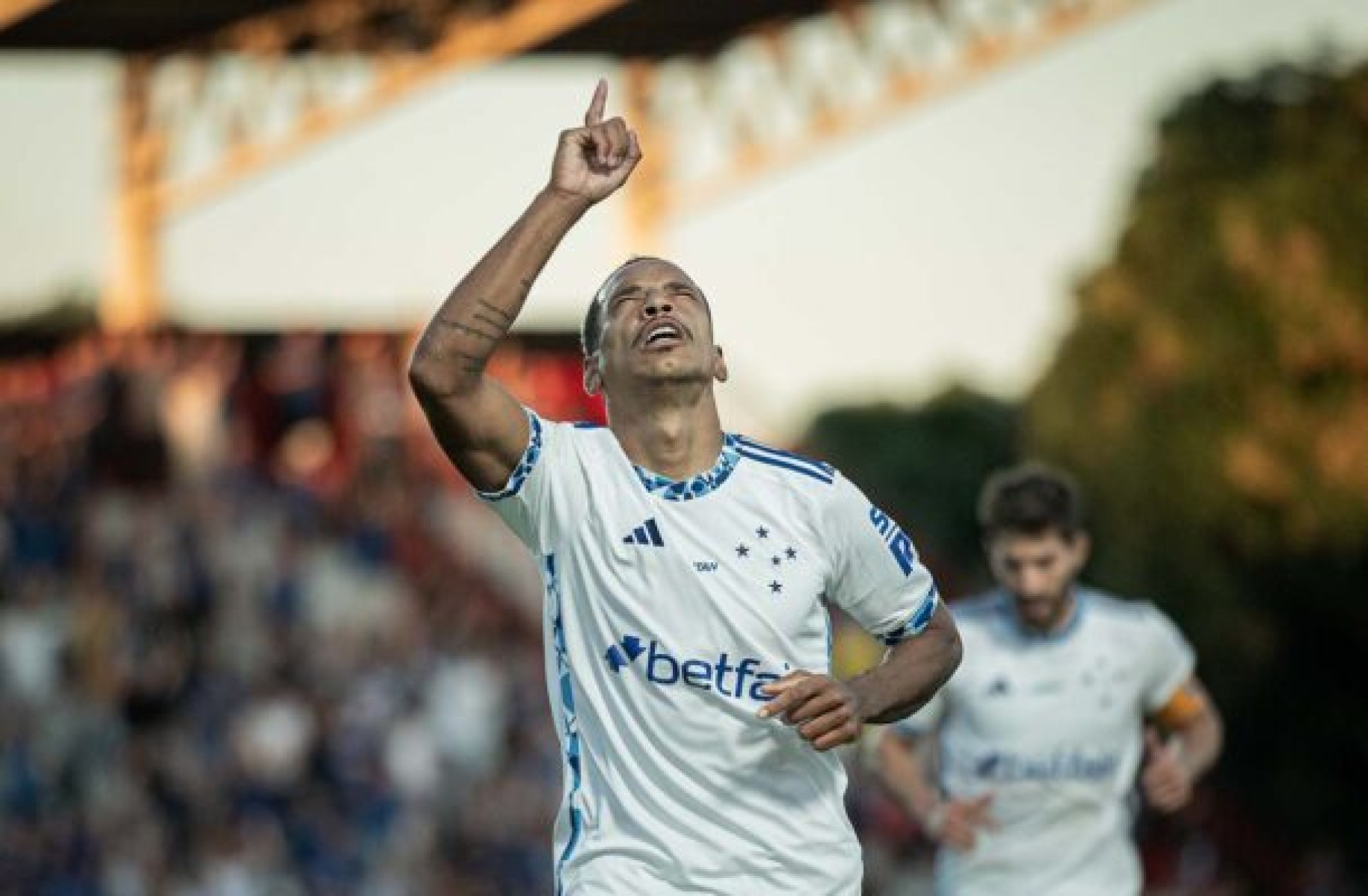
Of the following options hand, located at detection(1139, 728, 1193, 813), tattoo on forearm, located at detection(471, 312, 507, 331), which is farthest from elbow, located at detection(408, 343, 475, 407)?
hand, located at detection(1139, 728, 1193, 813)

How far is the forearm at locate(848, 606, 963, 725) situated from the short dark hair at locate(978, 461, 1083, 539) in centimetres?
220

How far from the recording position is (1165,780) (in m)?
8.58

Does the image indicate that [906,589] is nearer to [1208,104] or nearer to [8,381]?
[8,381]

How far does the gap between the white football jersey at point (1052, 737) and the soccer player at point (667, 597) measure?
2556 mm

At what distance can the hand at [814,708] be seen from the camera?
5680mm

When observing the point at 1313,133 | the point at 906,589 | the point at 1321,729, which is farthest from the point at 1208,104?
the point at 906,589

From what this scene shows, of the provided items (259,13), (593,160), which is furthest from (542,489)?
(259,13)

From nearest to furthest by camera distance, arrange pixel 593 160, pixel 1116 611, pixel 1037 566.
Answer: pixel 593 160, pixel 1037 566, pixel 1116 611

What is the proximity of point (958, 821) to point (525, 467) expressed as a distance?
2.96 metres

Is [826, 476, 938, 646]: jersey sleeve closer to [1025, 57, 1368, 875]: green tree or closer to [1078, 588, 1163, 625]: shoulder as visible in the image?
[1078, 588, 1163, 625]: shoulder

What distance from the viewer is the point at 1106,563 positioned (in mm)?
28484

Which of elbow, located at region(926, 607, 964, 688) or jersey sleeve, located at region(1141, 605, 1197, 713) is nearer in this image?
elbow, located at region(926, 607, 964, 688)

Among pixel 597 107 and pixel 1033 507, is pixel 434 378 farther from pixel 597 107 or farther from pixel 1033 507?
pixel 1033 507

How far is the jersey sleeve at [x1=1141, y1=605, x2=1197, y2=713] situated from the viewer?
353 inches
